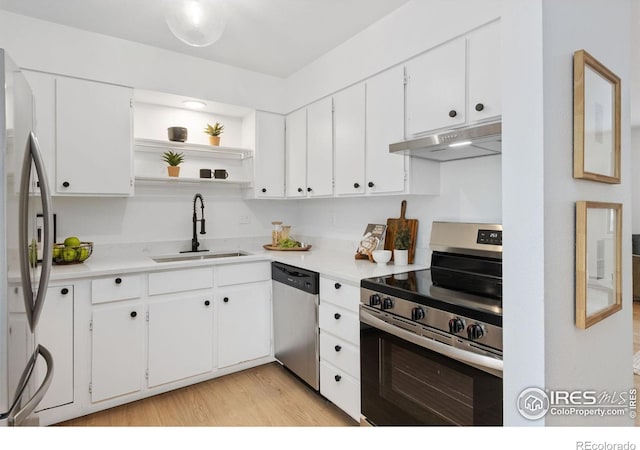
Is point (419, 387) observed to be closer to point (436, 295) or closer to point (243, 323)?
point (436, 295)

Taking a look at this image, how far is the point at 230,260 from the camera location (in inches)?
102

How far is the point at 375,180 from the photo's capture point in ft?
7.74

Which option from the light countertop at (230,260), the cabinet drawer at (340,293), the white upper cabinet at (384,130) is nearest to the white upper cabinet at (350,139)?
the white upper cabinet at (384,130)

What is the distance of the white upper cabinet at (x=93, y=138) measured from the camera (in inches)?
90.7

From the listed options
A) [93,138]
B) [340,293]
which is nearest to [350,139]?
[340,293]

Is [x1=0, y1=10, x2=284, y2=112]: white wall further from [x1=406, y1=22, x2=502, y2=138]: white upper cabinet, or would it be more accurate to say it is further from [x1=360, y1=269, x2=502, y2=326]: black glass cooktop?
[x1=360, y1=269, x2=502, y2=326]: black glass cooktop

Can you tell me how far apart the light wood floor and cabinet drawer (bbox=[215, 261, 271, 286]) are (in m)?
0.72

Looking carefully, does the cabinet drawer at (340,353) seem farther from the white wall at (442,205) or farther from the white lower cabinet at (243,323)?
the white wall at (442,205)

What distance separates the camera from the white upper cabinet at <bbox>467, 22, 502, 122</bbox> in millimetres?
1694

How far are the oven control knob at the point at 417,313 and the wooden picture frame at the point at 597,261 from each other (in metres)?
0.57

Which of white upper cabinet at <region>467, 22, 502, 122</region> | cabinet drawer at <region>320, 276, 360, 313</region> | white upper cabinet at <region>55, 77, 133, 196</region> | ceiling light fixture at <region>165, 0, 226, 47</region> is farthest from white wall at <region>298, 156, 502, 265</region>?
white upper cabinet at <region>55, 77, 133, 196</region>
